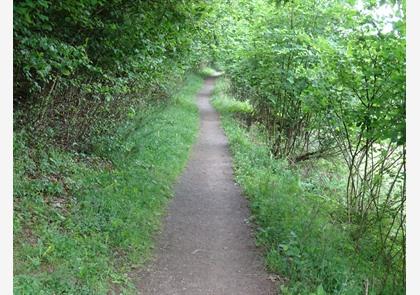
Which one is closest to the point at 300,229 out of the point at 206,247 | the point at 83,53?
the point at 206,247

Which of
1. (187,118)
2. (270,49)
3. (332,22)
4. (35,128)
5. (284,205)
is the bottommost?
(187,118)

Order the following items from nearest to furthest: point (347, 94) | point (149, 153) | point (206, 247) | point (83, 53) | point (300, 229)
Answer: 1. point (83, 53)
2. point (206, 247)
3. point (300, 229)
4. point (347, 94)
5. point (149, 153)

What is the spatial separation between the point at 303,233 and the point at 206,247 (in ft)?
5.26

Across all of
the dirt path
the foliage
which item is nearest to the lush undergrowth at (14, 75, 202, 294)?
the dirt path

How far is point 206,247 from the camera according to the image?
659cm

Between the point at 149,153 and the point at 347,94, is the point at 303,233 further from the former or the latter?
the point at 149,153

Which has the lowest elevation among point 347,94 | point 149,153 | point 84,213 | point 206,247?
point 149,153

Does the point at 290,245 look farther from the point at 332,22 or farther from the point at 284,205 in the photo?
the point at 332,22

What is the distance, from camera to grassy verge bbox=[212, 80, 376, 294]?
18.2ft

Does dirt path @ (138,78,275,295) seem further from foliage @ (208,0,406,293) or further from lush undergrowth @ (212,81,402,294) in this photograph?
foliage @ (208,0,406,293)

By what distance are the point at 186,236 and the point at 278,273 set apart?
1.78 meters

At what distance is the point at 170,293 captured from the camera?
521 centimetres

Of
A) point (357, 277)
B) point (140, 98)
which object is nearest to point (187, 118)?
point (140, 98)

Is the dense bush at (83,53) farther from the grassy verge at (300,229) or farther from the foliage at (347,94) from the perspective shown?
the grassy verge at (300,229)
